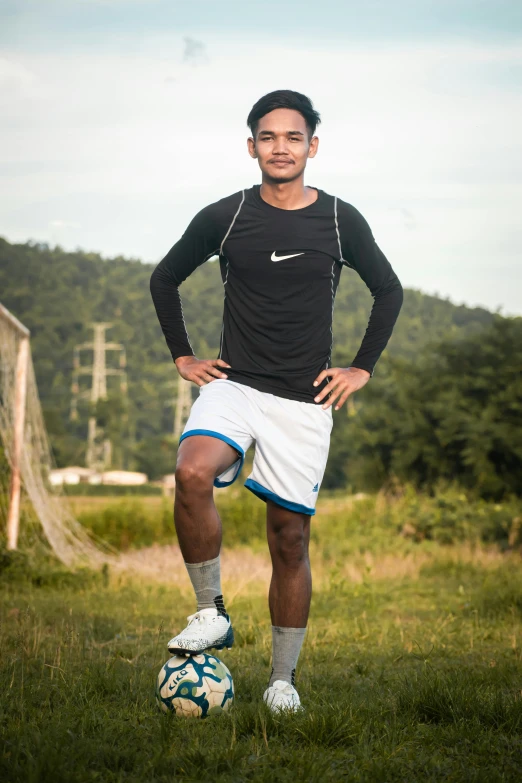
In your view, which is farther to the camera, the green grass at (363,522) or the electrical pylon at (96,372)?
the electrical pylon at (96,372)

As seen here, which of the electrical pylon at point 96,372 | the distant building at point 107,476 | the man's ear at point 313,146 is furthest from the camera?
the electrical pylon at point 96,372

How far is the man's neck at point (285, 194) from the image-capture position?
15.1 feet

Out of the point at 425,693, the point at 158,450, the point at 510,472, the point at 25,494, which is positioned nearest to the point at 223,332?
the point at 425,693

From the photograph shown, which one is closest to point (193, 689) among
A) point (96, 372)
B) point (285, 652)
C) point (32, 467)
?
point (285, 652)

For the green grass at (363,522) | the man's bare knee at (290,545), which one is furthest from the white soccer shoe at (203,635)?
the green grass at (363,522)

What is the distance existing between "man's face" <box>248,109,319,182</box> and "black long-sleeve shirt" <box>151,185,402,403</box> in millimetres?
177

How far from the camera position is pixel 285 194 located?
182 inches

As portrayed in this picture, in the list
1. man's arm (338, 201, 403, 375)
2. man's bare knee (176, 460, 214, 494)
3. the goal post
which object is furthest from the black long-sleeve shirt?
the goal post

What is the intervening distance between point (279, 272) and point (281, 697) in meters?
1.97

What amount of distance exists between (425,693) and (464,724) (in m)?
0.35

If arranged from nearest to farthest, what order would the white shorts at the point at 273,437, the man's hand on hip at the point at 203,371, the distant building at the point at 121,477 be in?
1. the white shorts at the point at 273,437
2. the man's hand on hip at the point at 203,371
3. the distant building at the point at 121,477

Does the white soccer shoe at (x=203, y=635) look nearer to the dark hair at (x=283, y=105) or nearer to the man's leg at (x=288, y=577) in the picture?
the man's leg at (x=288, y=577)

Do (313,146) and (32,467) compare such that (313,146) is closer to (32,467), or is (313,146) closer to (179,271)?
(179,271)

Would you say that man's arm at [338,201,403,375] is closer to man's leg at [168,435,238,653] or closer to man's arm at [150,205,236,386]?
man's arm at [150,205,236,386]
